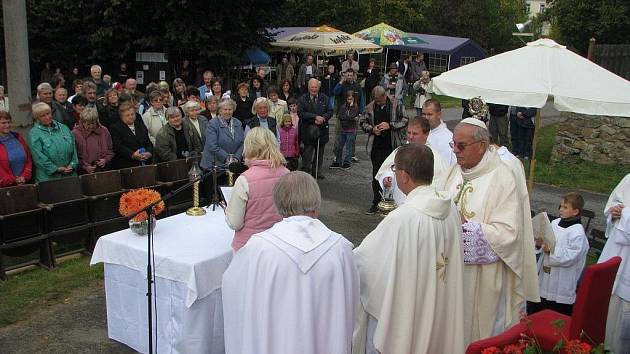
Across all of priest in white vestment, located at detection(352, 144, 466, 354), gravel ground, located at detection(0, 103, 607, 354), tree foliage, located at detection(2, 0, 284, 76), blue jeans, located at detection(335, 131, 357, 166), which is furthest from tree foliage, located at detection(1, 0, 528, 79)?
priest in white vestment, located at detection(352, 144, 466, 354)

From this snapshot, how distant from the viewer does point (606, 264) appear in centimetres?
406

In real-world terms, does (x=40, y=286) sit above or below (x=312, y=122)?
below

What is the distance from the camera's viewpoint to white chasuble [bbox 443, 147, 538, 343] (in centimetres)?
407

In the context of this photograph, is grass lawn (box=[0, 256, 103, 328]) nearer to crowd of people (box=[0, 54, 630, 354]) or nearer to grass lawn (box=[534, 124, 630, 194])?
crowd of people (box=[0, 54, 630, 354])

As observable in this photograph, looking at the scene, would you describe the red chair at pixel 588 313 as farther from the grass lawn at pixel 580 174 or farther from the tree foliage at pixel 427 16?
the tree foliage at pixel 427 16

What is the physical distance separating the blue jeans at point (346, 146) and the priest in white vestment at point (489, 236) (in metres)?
7.89

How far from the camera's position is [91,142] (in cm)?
800

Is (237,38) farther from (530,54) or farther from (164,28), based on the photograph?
(530,54)

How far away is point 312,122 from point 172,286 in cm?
674

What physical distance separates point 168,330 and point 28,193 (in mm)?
3016

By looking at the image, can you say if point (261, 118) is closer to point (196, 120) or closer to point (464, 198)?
point (196, 120)

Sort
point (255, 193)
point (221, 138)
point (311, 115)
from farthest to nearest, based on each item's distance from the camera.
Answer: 1. point (311, 115)
2. point (221, 138)
3. point (255, 193)

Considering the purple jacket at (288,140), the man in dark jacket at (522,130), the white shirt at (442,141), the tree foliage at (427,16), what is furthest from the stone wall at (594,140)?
the tree foliage at (427,16)

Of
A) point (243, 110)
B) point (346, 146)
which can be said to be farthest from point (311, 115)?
point (346, 146)
